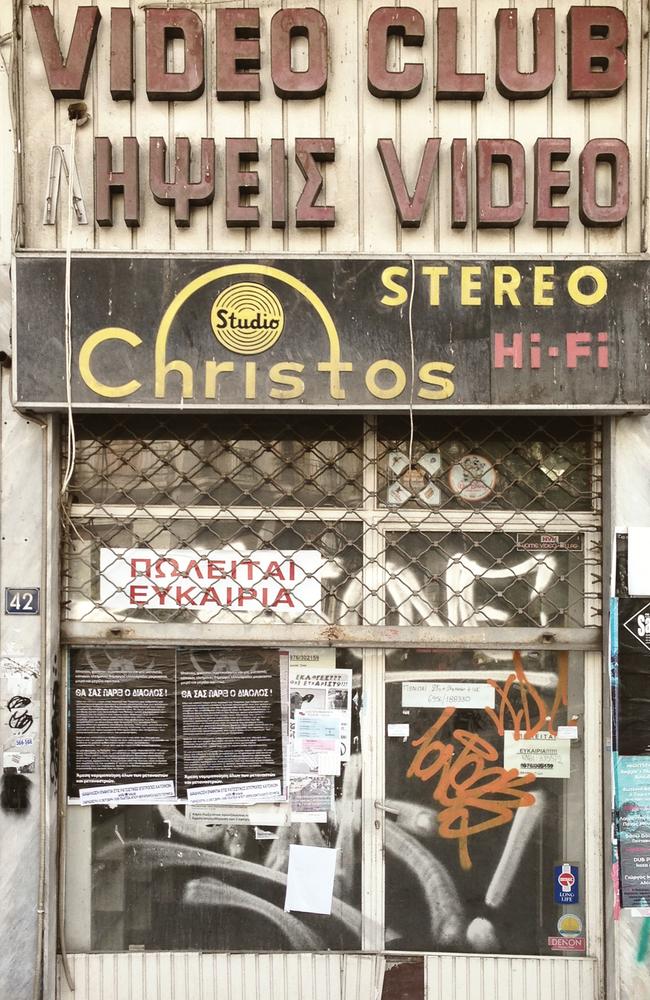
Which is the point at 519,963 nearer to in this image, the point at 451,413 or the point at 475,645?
the point at 475,645

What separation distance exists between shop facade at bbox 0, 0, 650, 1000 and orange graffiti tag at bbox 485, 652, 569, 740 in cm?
2

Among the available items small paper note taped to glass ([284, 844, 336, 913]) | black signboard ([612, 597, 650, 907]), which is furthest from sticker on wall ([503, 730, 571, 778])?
small paper note taped to glass ([284, 844, 336, 913])

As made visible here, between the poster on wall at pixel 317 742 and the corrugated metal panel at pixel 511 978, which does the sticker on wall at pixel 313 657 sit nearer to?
the poster on wall at pixel 317 742

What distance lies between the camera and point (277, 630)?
180 inches

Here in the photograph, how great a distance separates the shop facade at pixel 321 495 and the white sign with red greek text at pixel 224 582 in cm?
2

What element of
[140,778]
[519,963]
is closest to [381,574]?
[140,778]

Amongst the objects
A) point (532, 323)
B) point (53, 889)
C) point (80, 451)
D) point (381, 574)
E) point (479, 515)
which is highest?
point (532, 323)

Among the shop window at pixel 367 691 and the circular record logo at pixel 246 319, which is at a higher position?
the circular record logo at pixel 246 319

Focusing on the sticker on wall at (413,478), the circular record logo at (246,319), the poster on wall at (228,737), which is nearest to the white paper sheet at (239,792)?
the poster on wall at (228,737)

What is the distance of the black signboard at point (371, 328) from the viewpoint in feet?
14.2

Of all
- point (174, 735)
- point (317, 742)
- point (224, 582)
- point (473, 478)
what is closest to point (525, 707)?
point (317, 742)

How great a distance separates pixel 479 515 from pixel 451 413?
2.04ft

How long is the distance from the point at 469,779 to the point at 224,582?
5.82ft

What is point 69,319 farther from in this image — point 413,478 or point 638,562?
point 638,562
